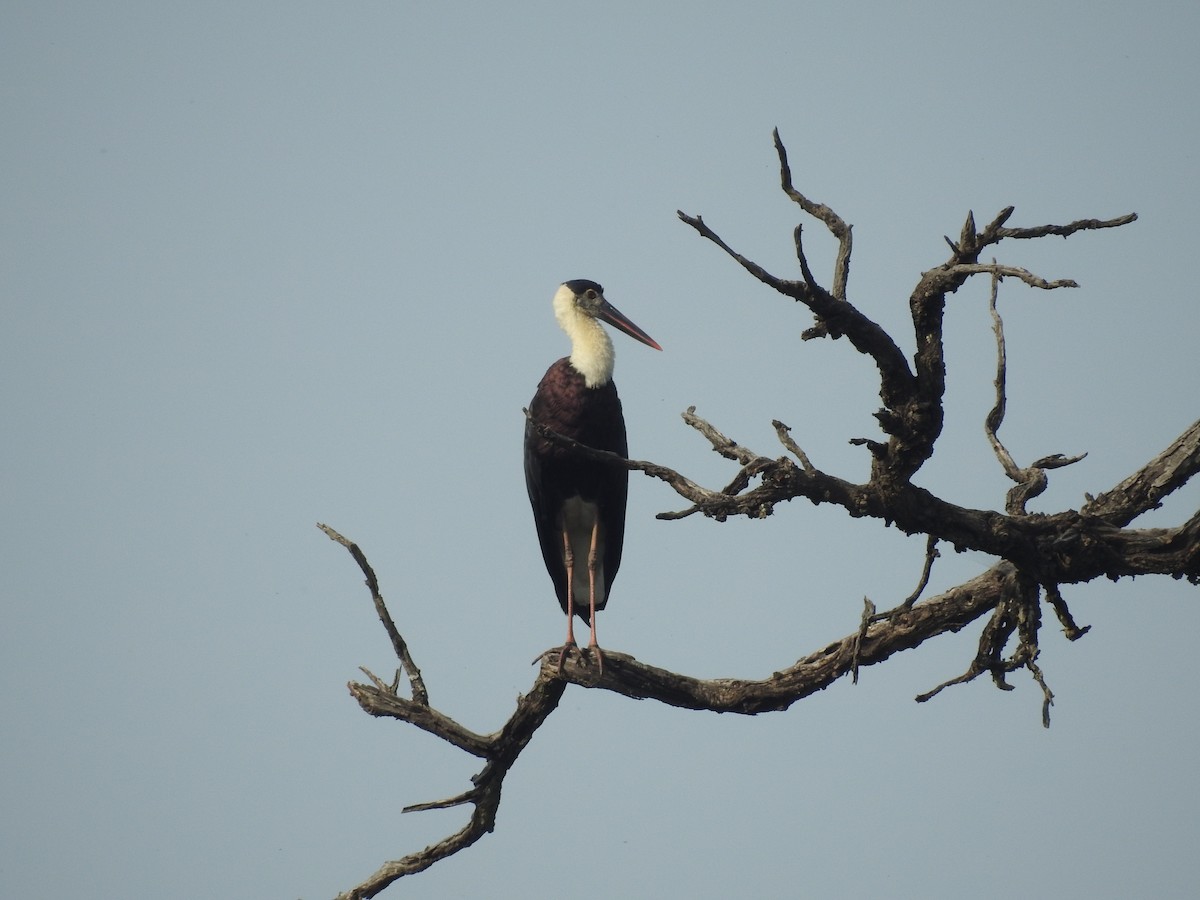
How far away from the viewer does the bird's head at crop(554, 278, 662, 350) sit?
771 cm

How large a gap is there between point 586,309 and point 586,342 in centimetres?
44

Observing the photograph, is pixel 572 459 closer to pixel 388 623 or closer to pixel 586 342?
pixel 586 342

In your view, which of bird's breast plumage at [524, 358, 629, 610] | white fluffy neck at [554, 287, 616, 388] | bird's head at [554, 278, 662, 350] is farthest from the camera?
bird's head at [554, 278, 662, 350]

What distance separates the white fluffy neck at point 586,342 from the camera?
23.5 feet

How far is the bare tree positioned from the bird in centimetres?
137

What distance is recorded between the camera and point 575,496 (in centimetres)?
728

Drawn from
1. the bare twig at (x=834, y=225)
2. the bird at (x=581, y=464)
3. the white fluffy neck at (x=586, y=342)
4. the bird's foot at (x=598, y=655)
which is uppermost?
the white fluffy neck at (x=586, y=342)

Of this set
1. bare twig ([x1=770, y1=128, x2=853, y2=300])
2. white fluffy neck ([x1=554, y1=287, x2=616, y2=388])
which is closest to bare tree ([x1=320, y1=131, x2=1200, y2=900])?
bare twig ([x1=770, y1=128, x2=853, y2=300])

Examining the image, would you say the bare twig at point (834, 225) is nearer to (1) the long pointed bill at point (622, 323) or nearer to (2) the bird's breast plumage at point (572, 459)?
(2) the bird's breast plumage at point (572, 459)

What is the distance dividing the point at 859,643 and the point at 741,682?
53 centimetres

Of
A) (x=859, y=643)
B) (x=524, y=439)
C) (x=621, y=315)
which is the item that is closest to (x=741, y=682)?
(x=859, y=643)

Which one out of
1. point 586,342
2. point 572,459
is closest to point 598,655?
point 572,459

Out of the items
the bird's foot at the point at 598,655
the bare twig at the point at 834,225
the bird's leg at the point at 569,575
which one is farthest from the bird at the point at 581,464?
the bare twig at the point at 834,225

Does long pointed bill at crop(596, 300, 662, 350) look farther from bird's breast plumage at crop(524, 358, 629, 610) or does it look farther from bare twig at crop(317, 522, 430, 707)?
bare twig at crop(317, 522, 430, 707)
